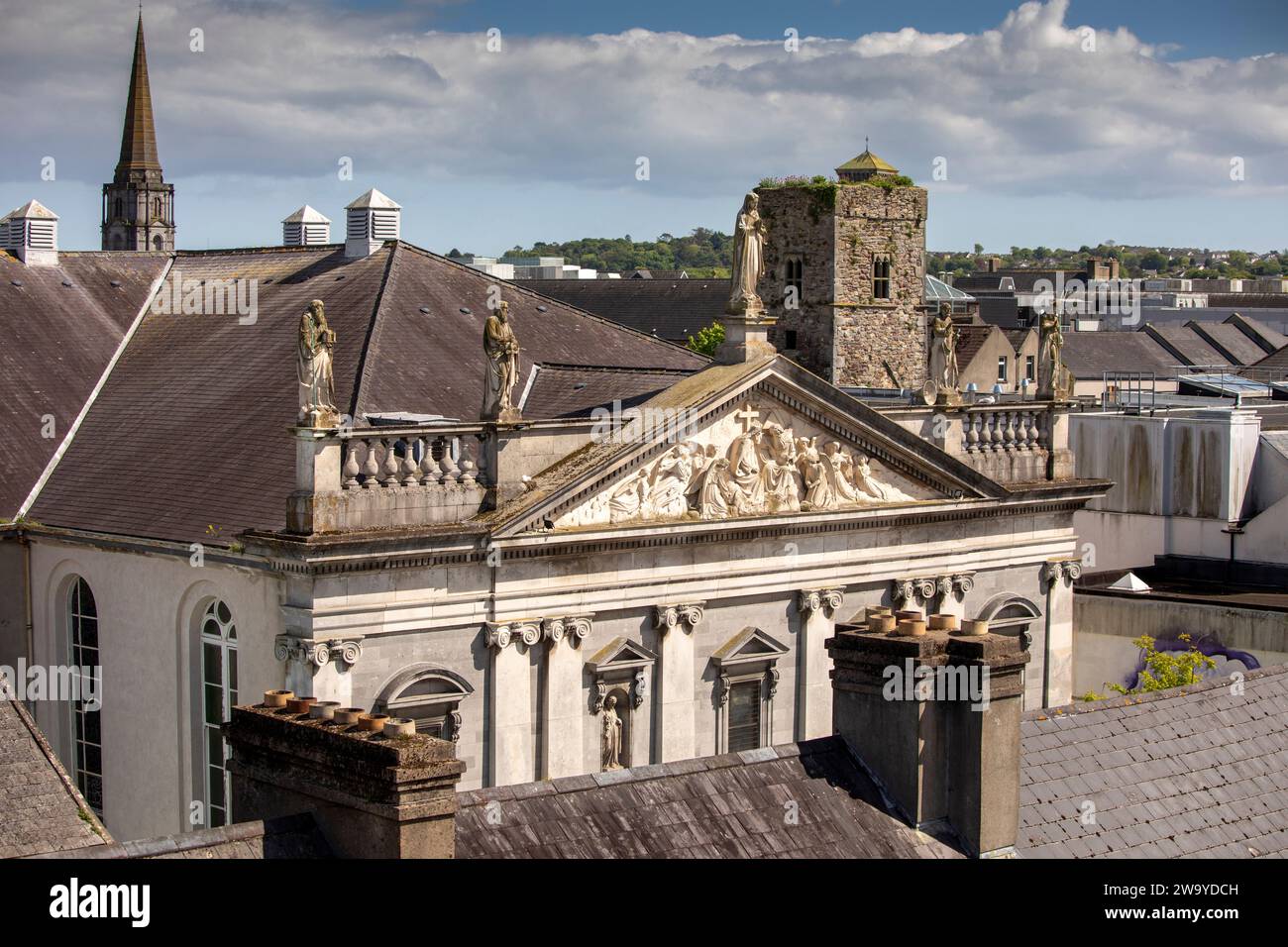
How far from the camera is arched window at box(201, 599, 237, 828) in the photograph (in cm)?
3481

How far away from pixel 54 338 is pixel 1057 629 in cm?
2177

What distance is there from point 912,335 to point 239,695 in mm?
66844

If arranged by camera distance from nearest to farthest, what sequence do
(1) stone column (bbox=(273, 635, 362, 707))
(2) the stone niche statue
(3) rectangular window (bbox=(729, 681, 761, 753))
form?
1. (1) stone column (bbox=(273, 635, 362, 707))
2. (3) rectangular window (bbox=(729, 681, 761, 753))
3. (2) the stone niche statue

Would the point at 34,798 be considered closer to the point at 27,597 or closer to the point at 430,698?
the point at 430,698

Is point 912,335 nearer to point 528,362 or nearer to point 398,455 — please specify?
point 528,362

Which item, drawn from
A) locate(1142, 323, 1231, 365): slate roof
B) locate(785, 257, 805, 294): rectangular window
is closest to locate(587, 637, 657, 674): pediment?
locate(785, 257, 805, 294): rectangular window

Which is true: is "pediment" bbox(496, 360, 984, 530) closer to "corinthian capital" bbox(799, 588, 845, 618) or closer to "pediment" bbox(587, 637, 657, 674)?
"corinthian capital" bbox(799, 588, 845, 618)

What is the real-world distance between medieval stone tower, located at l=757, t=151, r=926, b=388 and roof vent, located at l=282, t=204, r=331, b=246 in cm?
4533

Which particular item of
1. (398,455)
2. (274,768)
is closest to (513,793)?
(274,768)

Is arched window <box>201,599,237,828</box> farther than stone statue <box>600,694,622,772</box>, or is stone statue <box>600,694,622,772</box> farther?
stone statue <box>600,694,622,772</box>

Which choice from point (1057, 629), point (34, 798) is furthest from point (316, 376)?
point (1057, 629)

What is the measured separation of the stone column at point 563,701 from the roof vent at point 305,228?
20043mm

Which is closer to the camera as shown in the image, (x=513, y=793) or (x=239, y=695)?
(x=513, y=793)

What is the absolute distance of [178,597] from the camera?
1406 inches
